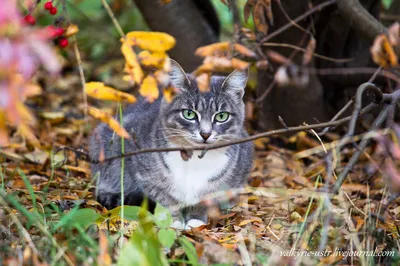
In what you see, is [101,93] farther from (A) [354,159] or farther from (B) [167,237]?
(A) [354,159]

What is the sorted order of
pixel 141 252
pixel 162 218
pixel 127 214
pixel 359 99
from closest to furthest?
1. pixel 141 252
2. pixel 359 99
3. pixel 162 218
4. pixel 127 214

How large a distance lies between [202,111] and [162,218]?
1.22 metres

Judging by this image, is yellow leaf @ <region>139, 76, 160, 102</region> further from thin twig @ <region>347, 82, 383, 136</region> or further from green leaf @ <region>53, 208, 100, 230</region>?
thin twig @ <region>347, 82, 383, 136</region>

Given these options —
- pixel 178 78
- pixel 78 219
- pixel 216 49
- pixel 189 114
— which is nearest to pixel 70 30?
pixel 216 49

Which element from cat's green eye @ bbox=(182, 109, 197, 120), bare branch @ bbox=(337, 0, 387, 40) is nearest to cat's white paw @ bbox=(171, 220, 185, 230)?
cat's green eye @ bbox=(182, 109, 197, 120)

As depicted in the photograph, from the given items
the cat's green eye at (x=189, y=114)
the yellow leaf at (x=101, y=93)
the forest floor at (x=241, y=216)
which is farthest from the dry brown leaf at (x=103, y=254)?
the cat's green eye at (x=189, y=114)

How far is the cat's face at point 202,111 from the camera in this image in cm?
393

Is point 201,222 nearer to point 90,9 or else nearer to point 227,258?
point 227,258

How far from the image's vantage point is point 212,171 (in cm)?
397

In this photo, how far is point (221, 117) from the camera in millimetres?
4082

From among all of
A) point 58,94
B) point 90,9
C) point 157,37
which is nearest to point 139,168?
point 157,37

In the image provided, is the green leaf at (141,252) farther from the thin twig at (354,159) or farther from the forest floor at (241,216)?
the thin twig at (354,159)

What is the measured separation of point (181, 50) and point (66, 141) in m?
1.31

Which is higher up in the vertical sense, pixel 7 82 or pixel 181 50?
pixel 7 82
